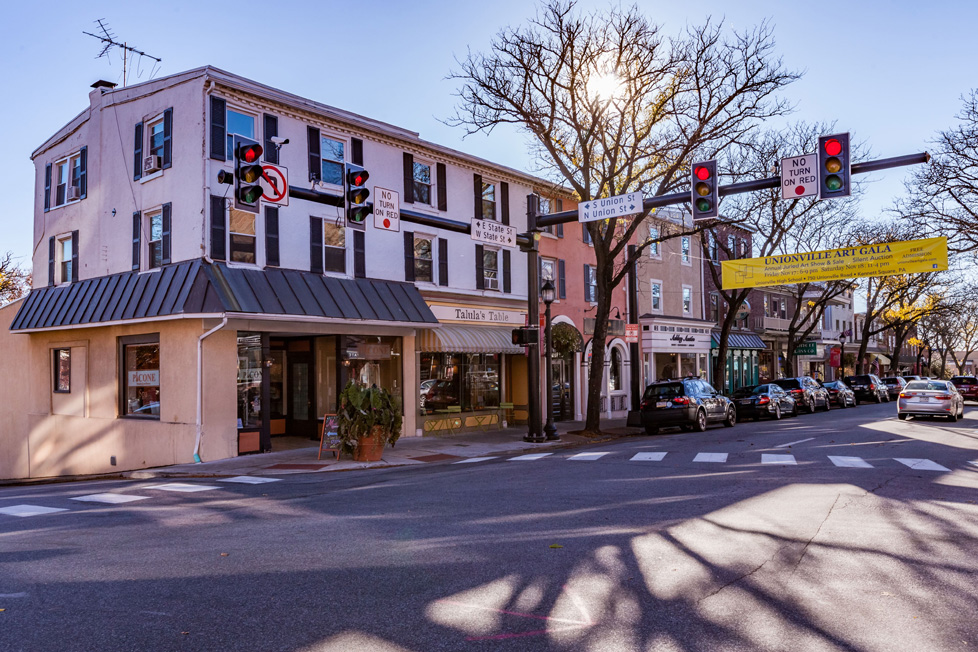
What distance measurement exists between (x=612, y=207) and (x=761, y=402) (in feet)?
54.2

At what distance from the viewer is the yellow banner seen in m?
22.3

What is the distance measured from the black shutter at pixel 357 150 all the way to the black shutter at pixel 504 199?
6.24m

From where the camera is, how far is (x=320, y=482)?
13141 millimetres

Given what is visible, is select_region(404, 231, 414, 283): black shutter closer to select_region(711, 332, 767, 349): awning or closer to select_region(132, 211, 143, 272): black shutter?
select_region(132, 211, 143, 272): black shutter

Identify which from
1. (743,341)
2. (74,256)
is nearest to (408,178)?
(74,256)

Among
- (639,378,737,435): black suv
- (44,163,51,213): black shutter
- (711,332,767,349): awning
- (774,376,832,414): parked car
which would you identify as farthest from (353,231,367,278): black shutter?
(711,332,767,349): awning

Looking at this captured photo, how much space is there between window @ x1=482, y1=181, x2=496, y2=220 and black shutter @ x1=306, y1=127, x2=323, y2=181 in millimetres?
6695

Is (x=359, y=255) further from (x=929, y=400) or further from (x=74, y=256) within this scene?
(x=929, y=400)

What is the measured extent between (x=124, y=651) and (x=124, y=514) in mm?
5836

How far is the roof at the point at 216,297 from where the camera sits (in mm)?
16734

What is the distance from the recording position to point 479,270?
24547 mm

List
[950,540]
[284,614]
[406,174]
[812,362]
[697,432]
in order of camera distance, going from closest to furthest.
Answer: [284,614]
[950,540]
[406,174]
[697,432]
[812,362]

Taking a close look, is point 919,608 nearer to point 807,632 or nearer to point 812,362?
point 807,632

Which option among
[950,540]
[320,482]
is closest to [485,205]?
[320,482]
